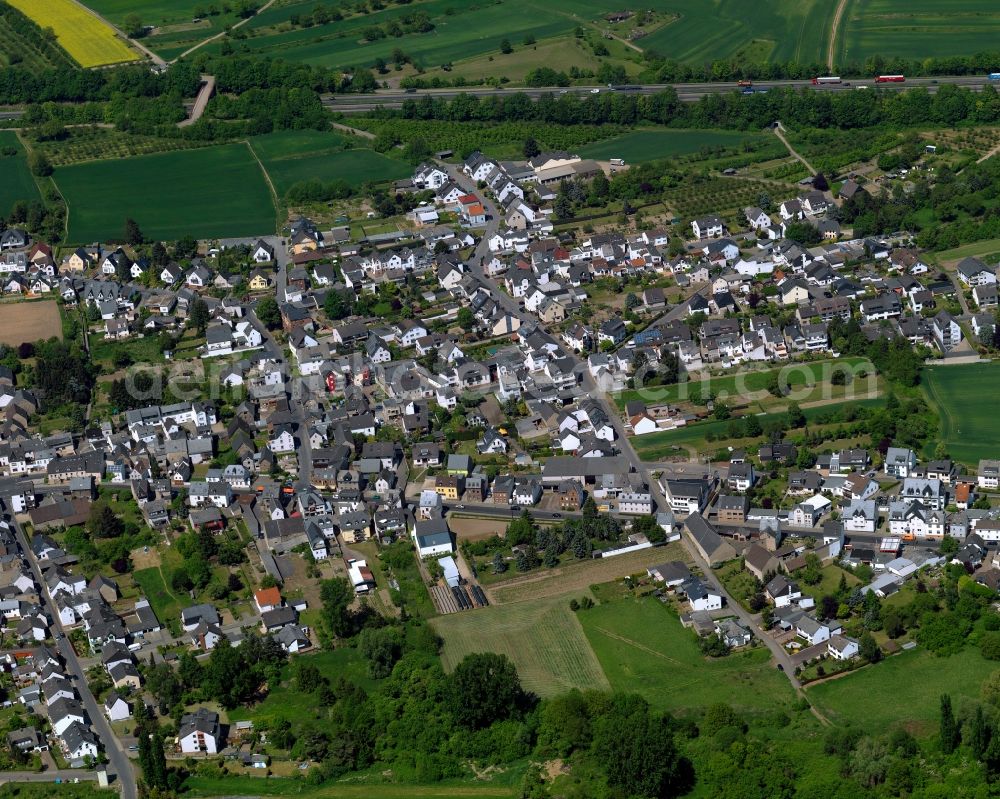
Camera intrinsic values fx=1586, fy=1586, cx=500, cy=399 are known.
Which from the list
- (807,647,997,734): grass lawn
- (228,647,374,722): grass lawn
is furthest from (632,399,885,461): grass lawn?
(228,647,374,722): grass lawn

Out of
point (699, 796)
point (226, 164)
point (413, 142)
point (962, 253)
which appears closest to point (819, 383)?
point (962, 253)

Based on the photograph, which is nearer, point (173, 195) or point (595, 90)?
point (173, 195)

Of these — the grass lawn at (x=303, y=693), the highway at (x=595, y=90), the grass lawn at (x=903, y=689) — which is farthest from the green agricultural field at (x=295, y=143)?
the grass lawn at (x=903, y=689)

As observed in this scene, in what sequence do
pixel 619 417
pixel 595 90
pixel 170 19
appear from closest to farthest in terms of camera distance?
1. pixel 619 417
2. pixel 595 90
3. pixel 170 19

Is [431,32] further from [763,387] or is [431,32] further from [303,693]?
[303,693]

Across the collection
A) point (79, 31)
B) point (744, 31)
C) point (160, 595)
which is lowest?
point (160, 595)

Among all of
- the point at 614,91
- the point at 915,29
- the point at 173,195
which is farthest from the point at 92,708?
the point at 915,29

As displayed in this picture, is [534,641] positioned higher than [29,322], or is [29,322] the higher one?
[29,322]
